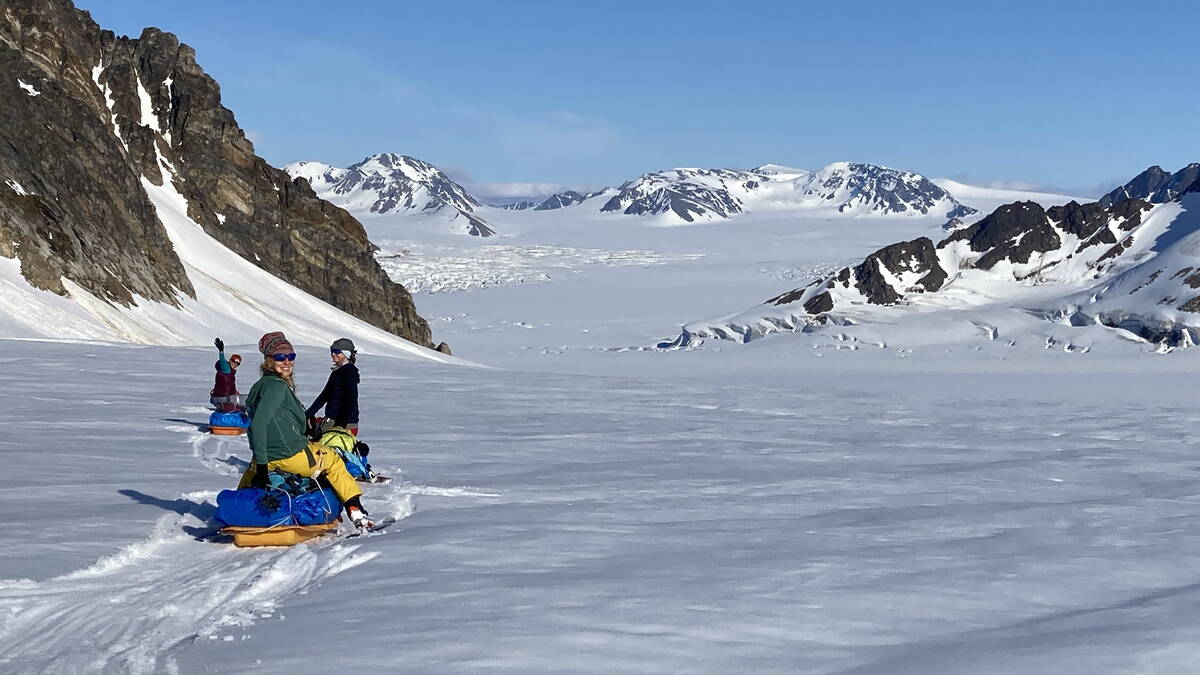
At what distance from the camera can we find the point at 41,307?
28109mm

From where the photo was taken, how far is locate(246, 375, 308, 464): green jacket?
7336mm

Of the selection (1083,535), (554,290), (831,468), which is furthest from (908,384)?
(554,290)

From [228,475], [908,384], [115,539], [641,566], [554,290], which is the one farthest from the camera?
[554,290]

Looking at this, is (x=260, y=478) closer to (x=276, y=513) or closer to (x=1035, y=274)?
(x=276, y=513)

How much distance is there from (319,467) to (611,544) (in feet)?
7.30

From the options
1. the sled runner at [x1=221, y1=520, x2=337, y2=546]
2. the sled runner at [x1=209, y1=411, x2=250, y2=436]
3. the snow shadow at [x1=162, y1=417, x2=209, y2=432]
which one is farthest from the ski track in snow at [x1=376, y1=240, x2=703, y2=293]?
the sled runner at [x1=221, y1=520, x2=337, y2=546]

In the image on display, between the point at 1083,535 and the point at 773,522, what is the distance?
2273 millimetres

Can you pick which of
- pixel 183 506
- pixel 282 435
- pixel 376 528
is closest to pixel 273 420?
pixel 282 435

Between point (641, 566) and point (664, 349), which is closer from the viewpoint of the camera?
point (641, 566)

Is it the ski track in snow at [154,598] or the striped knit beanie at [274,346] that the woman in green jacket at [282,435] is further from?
the ski track in snow at [154,598]

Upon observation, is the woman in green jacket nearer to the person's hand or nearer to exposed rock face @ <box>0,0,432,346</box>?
the person's hand

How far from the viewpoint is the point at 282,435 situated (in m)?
7.45

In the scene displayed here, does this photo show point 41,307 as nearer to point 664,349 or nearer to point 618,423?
point 618,423

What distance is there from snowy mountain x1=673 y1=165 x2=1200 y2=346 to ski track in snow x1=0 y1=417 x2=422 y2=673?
2647 inches
